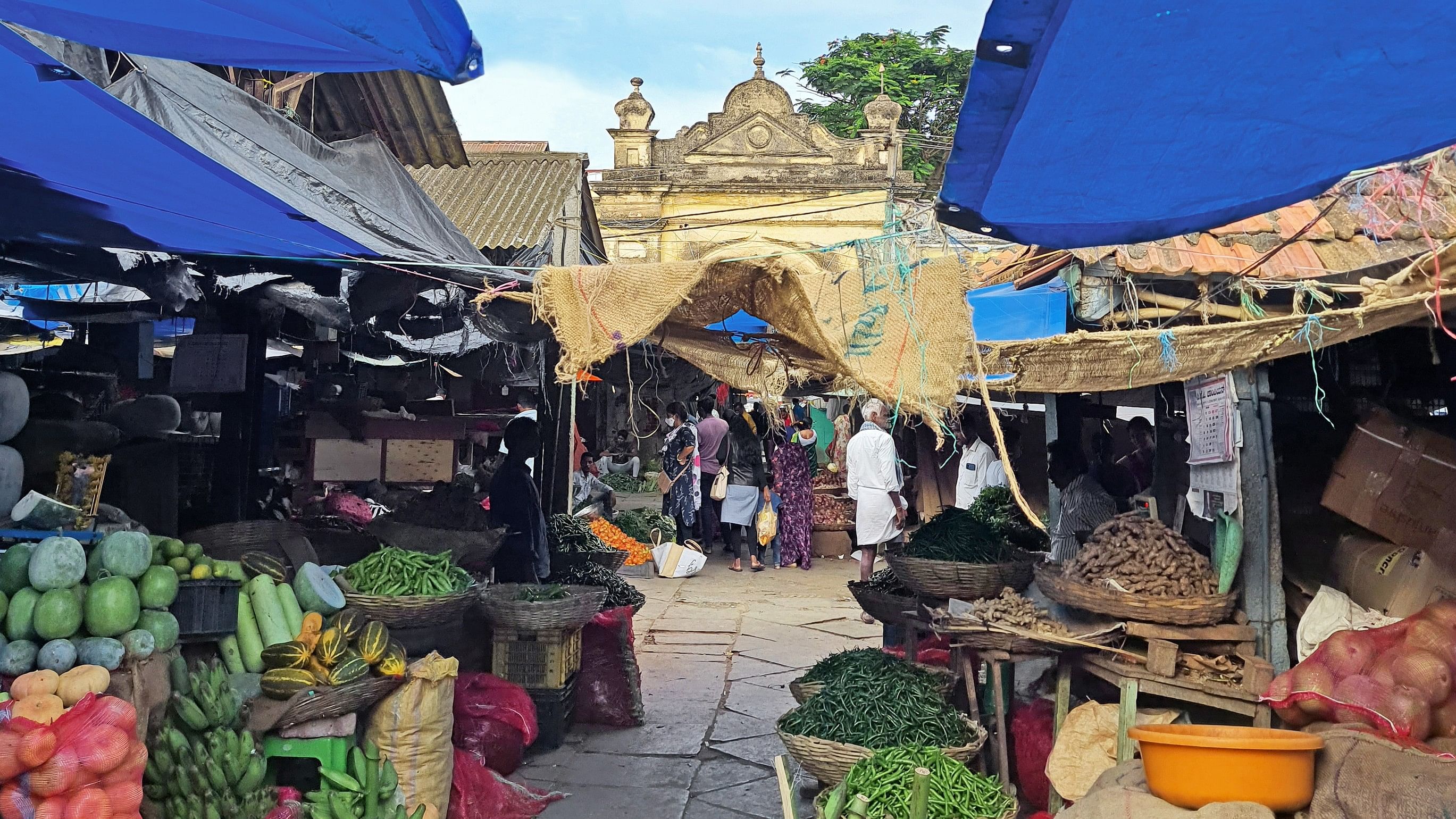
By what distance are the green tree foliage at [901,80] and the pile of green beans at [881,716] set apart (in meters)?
24.1

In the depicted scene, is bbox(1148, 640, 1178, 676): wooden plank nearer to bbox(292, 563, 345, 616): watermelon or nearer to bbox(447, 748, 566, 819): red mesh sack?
bbox(447, 748, 566, 819): red mesh sack

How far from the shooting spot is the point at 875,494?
442 inches

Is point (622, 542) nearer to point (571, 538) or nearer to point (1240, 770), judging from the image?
point (571, 538)

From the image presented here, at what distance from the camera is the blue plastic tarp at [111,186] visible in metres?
3.56

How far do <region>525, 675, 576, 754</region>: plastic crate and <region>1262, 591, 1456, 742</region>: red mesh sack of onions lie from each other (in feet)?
13.2

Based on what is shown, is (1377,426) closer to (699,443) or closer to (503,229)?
(503,229)

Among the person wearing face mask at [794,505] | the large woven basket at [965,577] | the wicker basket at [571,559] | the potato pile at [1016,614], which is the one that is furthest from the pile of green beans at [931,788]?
A: the person wearing face mask at [794,505]

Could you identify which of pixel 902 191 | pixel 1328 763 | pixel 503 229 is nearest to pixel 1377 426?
pixel 1328 763

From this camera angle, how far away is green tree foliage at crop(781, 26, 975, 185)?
28469 millimetres

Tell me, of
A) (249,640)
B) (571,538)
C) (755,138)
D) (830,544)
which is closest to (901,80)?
(755,138)

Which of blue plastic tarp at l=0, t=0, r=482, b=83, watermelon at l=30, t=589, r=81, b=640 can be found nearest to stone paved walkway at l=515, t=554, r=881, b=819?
watermelon at l=30, t=589, r=81, b=640

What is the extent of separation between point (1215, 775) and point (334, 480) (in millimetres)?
7714

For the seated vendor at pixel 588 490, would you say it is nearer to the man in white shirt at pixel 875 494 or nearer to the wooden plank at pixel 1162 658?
the man in white shirt at pixel 875 494

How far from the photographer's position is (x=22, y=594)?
4.05m
